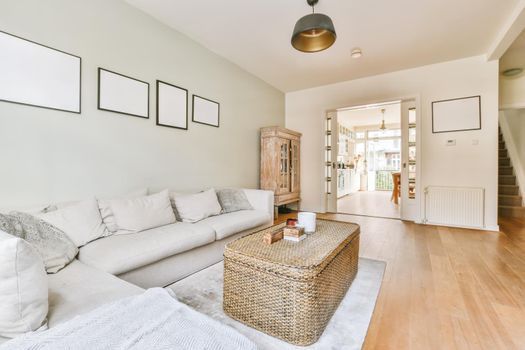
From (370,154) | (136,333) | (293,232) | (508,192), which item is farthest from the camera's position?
(370,154)

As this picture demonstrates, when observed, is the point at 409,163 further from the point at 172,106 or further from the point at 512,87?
the point at 172,106

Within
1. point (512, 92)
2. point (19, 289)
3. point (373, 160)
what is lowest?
point (19, 289)

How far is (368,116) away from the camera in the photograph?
25.4ft

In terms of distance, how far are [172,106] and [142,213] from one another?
1.43m

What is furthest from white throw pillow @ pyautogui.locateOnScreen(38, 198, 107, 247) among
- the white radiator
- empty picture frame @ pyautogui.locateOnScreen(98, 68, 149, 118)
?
the white radiator

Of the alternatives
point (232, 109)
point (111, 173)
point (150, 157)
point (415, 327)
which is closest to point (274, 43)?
point (232, 109)

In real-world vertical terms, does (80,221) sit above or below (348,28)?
below

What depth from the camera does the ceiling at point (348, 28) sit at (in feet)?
8.38

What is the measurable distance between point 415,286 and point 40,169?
3.10m

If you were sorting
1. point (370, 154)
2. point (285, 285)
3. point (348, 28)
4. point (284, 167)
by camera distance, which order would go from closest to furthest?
point (285, 285) → point (348, 28) → point (284, 167) → point (370, 154)

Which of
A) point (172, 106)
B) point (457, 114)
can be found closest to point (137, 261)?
point (172, 106)

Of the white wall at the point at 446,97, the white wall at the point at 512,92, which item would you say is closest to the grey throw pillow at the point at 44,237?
the white wall at the point at 446,97

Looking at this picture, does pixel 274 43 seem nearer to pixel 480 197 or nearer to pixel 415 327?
pixel 415 327

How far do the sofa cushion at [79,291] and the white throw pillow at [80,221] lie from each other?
35 cm
